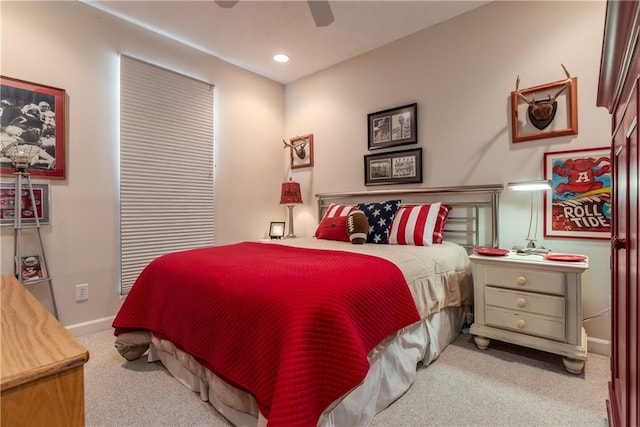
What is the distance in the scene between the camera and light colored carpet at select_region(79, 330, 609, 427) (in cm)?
150

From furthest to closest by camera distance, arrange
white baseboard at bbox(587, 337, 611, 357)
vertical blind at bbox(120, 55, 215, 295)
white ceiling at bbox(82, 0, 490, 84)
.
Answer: vertical blind at bbox(120, 55, 215, 295)
white ceiling at bbox(82, 0, 490, 84)
white baseboard at bbox(587, 337, 611, 357)

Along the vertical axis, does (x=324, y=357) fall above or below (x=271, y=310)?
below

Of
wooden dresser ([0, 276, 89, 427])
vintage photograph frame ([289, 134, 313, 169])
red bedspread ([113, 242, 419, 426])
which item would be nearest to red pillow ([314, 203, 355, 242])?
red bedspread ([113, 242, 419, 426])

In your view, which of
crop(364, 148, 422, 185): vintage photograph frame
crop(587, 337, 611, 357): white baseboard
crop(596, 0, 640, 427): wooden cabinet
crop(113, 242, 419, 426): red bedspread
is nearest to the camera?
crop(596, 0, 640, 427): wooden cabinet

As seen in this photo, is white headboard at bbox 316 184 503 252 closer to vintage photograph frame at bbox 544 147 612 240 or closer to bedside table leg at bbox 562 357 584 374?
vintage photograph frame at bbox 544 147 612 240

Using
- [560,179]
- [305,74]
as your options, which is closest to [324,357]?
[560,179]

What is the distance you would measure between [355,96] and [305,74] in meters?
0.87

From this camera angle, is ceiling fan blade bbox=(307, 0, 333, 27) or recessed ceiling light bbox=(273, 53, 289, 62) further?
recessed ceiling light bbox=(273, 53, 289, 62)

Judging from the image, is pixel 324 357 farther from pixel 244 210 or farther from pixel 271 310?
pixel 244 210

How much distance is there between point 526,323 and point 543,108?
1566mm

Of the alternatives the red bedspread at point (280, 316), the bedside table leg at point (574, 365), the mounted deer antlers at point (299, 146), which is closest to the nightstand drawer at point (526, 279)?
the bedside table leg at point (574, 365)

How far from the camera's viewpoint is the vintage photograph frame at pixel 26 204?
7.39 ft

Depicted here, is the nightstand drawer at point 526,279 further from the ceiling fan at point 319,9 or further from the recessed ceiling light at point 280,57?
the recessed ceiling light at point 280,57

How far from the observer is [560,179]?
2.30m
